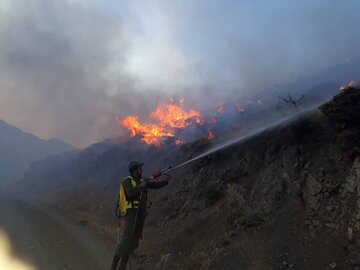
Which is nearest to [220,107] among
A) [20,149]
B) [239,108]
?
[239,108]

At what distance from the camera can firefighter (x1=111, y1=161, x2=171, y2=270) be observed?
30.7ft

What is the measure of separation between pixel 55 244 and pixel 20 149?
510 ft

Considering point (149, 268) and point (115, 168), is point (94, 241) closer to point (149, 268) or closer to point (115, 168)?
point (149, 268)

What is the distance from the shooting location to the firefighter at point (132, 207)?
368 inches

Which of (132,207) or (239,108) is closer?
(132,207)

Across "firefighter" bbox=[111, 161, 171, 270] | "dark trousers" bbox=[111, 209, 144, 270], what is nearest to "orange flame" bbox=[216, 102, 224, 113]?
"firefighter" bbox=[111, 161, 171, 270]

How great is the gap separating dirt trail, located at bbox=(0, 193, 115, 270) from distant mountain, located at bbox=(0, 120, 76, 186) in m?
98.6

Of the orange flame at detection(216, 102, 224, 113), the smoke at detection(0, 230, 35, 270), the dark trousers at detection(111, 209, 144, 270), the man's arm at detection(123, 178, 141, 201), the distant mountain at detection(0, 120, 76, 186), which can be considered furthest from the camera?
the distant mountain at detection(0, 120, 76, 186)

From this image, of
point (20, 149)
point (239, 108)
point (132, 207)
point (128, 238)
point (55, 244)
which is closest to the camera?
point (128, 238)

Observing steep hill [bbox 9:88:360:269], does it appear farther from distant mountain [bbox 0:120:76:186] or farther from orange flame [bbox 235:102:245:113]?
distant mountain [bbox 0:120:76:186]

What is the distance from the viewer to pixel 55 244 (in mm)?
15500

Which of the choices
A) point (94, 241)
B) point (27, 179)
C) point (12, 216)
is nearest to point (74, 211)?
point (12, 216)

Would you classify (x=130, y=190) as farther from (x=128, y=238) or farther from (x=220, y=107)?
(x=220, y=107)

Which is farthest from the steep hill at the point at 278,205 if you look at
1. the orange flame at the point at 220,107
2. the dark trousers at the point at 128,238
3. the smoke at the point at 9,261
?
the orange flame at the point at 220,107
